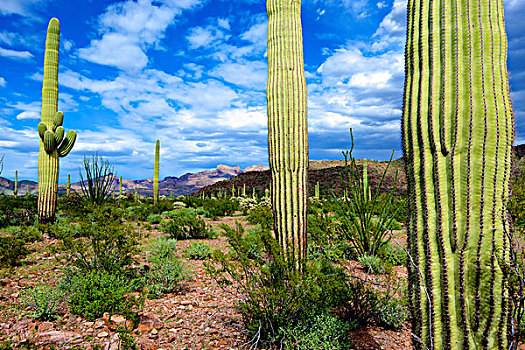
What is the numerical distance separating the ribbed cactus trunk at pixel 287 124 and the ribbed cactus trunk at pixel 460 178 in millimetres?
2316

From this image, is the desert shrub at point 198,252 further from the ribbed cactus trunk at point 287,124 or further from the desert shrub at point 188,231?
the ribbed cactus trunk at point 287,124

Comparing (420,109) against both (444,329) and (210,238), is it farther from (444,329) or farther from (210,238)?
(210,238)

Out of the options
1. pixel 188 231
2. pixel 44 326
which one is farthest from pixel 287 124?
pixel 188 231

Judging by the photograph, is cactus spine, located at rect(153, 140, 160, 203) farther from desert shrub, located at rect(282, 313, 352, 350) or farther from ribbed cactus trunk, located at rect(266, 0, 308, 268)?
desert shrub, located at rect(282, 313, 352, 350)

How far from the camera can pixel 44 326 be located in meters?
3.71

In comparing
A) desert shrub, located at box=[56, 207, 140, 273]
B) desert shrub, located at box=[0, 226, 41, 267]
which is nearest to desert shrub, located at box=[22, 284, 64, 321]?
desert shrub, located at box=[56, 207, 140, 273]

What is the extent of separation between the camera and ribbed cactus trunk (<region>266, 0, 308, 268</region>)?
4555mm

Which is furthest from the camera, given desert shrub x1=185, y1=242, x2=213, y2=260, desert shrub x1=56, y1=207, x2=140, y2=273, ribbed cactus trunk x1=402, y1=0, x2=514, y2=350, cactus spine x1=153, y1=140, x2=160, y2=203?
cactus spine x1=153, y1=140, x2=160, y2=203

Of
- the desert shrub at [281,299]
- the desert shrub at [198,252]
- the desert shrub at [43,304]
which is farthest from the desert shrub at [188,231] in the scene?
→ the desert shrub at [281,299]

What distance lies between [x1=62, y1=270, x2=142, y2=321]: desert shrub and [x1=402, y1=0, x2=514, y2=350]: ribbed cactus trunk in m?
2.92

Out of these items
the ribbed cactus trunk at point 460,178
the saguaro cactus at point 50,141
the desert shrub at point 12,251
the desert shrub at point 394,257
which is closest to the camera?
the ribbed cactus trunk at point 460,178

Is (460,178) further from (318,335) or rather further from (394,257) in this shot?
(394,257)

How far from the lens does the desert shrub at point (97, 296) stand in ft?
12.5

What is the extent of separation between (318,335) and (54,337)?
2.62 m
